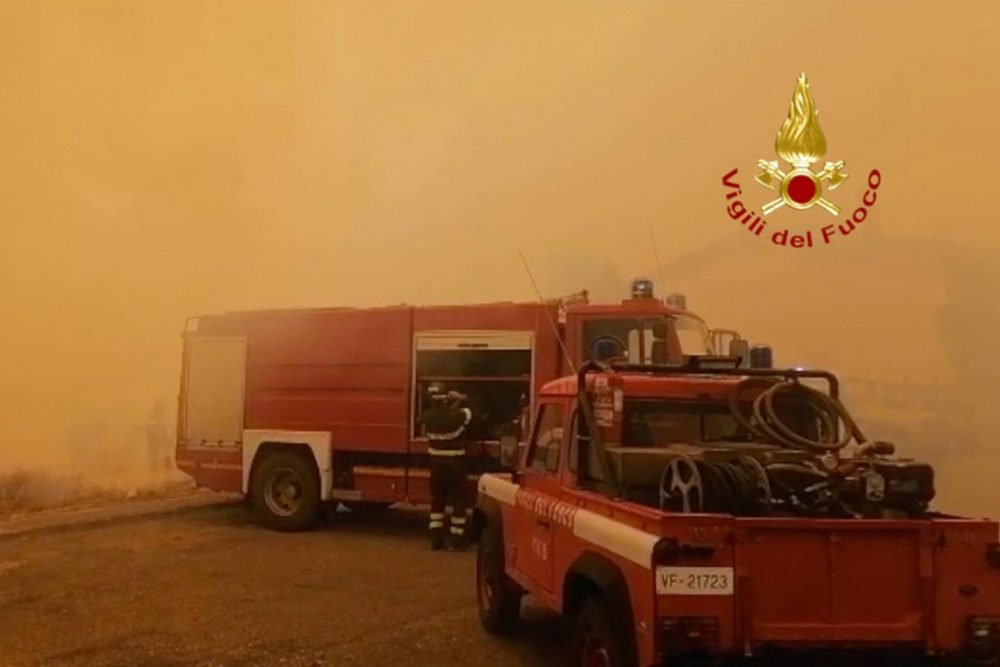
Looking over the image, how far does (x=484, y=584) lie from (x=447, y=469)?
8.36ft

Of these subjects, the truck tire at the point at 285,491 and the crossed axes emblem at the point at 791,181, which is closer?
the truck tire at the point at 285,491

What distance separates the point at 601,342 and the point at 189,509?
4.86m

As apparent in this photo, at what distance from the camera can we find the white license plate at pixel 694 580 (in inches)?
121

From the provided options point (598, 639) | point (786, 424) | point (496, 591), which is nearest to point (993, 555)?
point (786, 424)

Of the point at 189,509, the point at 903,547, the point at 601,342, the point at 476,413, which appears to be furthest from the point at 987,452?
the point at 189,509

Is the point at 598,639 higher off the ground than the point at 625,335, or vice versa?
the point at 625,335

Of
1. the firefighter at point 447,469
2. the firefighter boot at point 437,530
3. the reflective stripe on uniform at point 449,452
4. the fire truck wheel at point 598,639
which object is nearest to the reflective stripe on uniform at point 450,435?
the firefighter at point 447,469

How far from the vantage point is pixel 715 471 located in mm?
3479

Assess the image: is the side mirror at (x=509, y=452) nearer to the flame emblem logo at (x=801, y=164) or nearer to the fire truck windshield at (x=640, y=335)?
the fire truck windshield at (x=640, y=335)

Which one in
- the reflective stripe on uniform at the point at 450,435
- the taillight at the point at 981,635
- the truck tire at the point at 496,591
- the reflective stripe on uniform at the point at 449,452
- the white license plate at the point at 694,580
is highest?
the reflective stripe on uniform at the point at 450,435

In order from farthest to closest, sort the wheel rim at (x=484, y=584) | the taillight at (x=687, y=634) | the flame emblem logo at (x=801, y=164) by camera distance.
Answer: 1. the flame emblem logo at (x=801, y=164)
2. the wheel rim at (x=484, y=584)
3. the taillight at (x=687, y=634)

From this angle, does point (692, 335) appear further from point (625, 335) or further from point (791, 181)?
point (791, 181)

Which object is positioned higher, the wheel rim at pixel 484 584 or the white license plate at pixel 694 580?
the white license plate at pixel 694 580

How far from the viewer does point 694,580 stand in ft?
10.1
